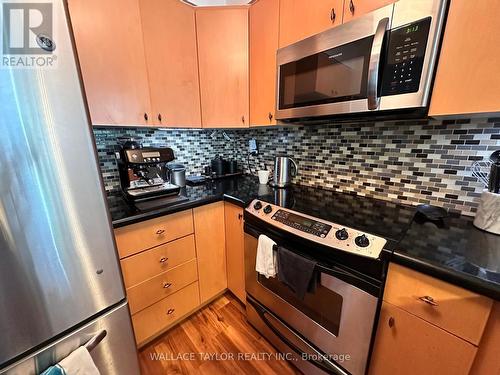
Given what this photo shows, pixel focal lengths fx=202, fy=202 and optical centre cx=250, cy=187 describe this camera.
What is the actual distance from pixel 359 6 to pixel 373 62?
0.31 metres

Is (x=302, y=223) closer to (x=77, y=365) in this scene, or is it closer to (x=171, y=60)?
(x=77, y=365)

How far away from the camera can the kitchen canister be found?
0.79 metres

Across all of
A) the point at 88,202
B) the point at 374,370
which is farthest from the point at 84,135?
the point at 374,370

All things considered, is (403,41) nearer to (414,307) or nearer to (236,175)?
(414,307)

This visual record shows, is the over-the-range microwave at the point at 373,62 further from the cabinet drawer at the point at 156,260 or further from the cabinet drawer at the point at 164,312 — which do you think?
the cabinet drawer at the point at 164,312

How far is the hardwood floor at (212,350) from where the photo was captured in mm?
1220

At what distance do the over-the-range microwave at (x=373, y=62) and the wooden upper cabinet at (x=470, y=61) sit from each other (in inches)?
1.4

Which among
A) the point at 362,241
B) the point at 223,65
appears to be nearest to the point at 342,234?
the point at 362,241

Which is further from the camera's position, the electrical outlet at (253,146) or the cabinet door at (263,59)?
the electrical outlet at (253,146)

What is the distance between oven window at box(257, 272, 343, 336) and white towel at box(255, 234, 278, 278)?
138 mm

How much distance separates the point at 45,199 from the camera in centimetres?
59

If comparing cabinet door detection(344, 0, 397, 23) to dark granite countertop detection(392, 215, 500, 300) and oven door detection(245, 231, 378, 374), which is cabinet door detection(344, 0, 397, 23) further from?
oven door detection(245, 231, 378, 374)

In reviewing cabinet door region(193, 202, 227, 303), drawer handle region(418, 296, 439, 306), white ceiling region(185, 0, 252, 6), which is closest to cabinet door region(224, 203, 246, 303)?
cabinet door region(193, 202, 227, 303)

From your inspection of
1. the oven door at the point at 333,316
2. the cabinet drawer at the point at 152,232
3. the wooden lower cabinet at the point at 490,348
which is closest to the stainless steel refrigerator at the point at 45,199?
the cabinet drawer at the point at 152,232
